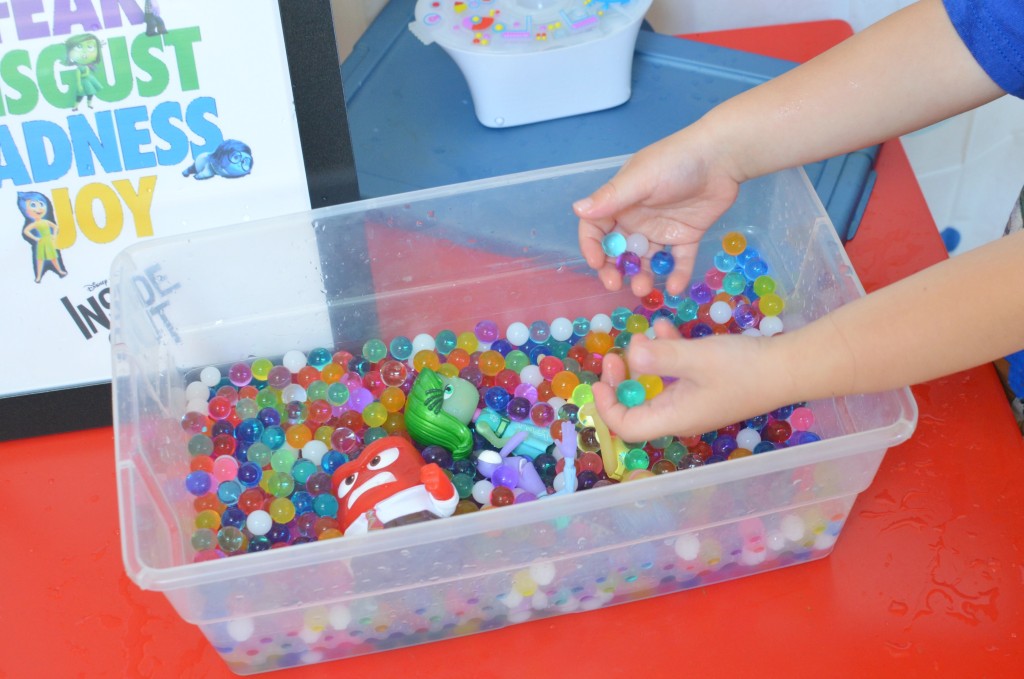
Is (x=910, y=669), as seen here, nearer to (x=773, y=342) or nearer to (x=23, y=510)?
(x=773, y=342)

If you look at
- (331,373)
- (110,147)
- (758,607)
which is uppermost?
(110,147)

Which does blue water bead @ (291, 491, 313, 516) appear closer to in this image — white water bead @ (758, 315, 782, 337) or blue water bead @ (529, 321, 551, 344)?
blue water bead @ (529, 321, 551, 344)

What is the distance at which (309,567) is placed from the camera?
58cm

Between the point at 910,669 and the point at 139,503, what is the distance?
51 centimetres

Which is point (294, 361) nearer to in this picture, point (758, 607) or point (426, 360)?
point (426, 360)

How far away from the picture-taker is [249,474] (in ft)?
2.53

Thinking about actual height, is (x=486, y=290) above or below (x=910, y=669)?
above

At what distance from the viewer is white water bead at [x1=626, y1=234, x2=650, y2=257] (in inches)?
32.5

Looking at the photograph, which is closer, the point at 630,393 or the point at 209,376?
the point at 630,393

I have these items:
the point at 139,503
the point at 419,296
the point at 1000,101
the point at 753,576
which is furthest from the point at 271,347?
the point at 1000,101

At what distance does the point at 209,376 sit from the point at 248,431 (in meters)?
0.07

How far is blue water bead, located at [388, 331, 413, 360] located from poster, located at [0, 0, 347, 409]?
0.14 metres

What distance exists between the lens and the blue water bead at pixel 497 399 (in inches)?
31.8

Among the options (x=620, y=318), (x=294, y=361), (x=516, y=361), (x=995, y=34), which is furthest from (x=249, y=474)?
(x=995, y=34)
